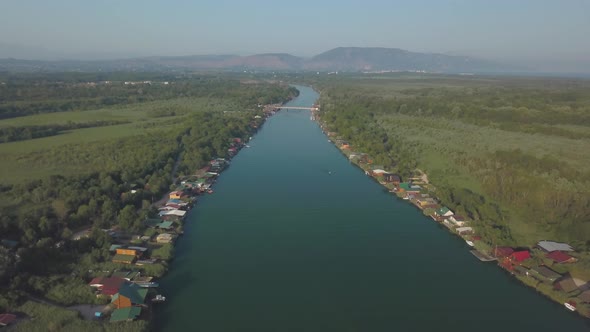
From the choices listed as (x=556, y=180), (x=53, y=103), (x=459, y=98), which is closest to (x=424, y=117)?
(x=459, y=98)

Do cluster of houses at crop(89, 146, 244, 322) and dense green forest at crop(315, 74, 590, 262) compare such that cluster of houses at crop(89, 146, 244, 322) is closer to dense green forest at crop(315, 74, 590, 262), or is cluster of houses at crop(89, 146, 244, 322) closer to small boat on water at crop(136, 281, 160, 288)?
small boat on water at crop(136, 281, 160, 288)

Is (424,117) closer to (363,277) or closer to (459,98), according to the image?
(459,98)

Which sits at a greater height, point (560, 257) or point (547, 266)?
point (560, 257)

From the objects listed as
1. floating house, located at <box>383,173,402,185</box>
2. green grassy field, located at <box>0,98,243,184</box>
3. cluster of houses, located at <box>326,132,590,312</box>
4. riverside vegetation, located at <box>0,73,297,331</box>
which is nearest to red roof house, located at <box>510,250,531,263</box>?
cluster of houses, located at <box>326,132,590,312</box>

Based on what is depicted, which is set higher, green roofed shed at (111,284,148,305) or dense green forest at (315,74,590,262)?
dense green forest at (315,74,590,262)

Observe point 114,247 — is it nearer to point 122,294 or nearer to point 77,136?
point 122,294

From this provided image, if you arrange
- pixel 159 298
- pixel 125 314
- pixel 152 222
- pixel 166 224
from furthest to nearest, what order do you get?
pixel 152 222, pixel 166 224, pixel 159 298, pixel 125 314

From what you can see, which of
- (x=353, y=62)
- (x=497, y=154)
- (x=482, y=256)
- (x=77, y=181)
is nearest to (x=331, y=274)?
(x=482, y=256)
